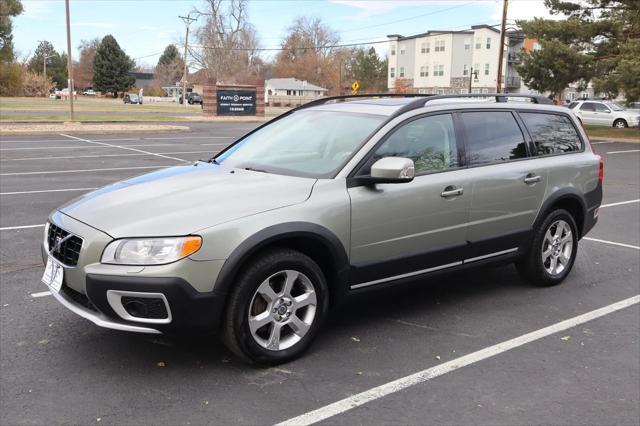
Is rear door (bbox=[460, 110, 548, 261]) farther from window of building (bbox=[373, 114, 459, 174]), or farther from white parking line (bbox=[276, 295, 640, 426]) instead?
white parking line (bbox=[276, 295, 640, 426])

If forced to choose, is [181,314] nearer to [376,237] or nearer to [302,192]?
[302,192]

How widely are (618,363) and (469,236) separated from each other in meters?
1.36

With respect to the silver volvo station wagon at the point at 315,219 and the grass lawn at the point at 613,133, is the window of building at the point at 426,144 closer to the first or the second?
the silver volvo station wagon at the point at 315,219

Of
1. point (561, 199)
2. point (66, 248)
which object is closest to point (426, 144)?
point (561, 199)

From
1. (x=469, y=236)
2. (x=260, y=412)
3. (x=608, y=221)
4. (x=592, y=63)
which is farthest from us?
(x=592, y=63)

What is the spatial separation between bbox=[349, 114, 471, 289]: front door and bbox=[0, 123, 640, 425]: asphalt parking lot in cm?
23

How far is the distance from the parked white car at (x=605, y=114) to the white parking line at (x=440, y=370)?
3082 centimetres

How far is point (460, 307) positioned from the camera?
5.01 meters

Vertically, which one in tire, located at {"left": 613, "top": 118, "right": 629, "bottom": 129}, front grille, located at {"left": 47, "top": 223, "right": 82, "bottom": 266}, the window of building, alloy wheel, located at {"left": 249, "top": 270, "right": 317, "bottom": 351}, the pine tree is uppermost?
the pine tree

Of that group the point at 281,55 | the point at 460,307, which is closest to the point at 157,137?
the point at 460,307

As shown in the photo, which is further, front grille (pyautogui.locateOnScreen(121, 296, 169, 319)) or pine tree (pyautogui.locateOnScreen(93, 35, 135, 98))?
pine tree (pyautogui.locateOnScreen(93, 35, 135, 98))

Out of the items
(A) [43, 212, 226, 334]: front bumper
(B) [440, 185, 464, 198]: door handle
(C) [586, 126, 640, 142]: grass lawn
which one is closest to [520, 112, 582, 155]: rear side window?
(B) [440, 185, 464, 198]: door handle

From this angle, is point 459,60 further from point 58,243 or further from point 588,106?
point 58,243

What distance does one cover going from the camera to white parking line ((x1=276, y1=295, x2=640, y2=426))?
325 centimetres
